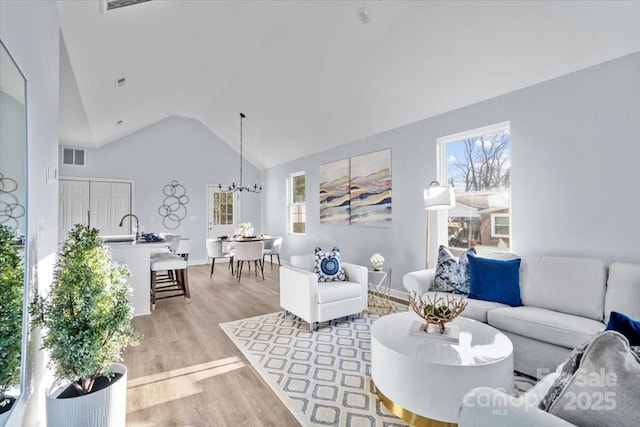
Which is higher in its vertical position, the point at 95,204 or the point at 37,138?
the point at 37,138

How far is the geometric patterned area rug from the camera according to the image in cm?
197

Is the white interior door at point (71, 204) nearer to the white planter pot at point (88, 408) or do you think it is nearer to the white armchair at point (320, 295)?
the white armchair at point (320, 295)

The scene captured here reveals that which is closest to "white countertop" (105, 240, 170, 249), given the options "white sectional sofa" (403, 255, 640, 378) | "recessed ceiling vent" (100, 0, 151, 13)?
"recessed ceiling vent" (100, 0, 151, 13)

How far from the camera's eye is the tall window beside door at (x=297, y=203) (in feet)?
23.1

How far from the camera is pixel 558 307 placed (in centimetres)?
255

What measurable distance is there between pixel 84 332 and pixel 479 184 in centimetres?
394

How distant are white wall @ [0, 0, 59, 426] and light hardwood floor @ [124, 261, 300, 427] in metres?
0.61

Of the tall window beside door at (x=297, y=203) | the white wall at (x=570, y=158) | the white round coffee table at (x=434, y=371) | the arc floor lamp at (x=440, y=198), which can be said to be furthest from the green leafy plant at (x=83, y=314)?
the tall window beside door at (x=297, y=203)

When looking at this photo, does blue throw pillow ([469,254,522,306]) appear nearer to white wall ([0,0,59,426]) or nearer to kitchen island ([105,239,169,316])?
white wall ([0,0,59,426])

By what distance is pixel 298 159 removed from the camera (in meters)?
6.95

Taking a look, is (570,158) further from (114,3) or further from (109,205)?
(109,205)

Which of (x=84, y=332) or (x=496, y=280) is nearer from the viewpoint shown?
(x=84, y=332)

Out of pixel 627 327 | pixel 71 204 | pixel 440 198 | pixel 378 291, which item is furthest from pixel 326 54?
pixel 71 204

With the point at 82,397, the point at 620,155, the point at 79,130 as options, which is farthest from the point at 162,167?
the point at 620,155
